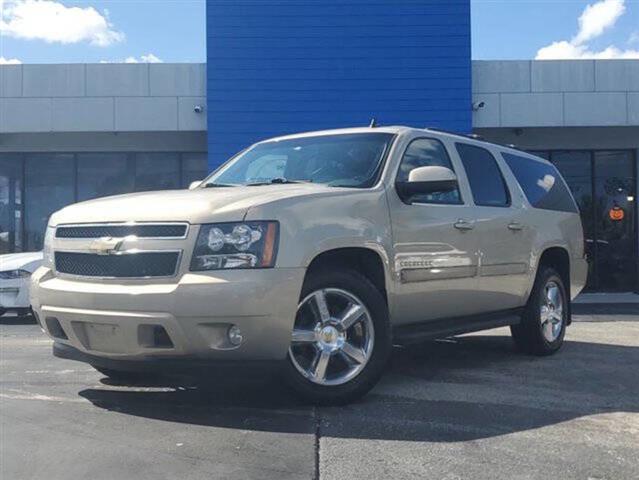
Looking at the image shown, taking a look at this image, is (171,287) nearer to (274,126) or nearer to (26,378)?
(26,378)

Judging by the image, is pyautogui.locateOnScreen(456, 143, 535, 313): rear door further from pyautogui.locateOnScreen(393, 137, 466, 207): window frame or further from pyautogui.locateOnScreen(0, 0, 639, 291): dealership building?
pyautogui.locateOnScreen(0, 0, 639, 291): dealership building

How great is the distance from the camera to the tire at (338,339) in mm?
4383

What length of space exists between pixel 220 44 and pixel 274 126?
2.03 m

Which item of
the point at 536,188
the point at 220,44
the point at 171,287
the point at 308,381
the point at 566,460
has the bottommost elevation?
the point at 566,460

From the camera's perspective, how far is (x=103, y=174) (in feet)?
53.9

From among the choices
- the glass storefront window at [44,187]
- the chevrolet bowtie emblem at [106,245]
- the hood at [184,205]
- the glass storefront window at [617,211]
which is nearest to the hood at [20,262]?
the glass storefront window at [44,187]

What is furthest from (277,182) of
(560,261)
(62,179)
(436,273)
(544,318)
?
(62,179)

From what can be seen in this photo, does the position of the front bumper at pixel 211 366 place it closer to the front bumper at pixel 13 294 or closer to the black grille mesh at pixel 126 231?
the black grille mesh at pixel 126 231

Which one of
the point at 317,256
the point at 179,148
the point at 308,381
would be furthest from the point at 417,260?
the point at 179,148

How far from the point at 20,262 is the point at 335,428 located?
27.4ft

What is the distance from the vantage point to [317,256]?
14.6 ft

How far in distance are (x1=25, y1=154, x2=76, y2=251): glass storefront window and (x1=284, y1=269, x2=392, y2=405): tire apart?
1342 cm

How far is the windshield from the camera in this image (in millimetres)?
5141

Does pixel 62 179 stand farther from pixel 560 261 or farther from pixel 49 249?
pixel 560 261
